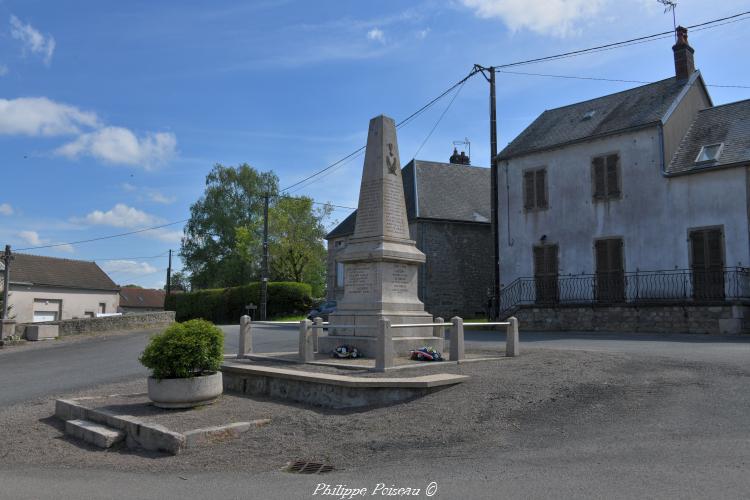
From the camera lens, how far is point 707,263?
1945 cm

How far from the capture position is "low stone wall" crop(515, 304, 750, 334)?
17.4 m

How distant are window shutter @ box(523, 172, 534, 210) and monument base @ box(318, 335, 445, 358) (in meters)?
14.1

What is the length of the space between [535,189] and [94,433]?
795 inches

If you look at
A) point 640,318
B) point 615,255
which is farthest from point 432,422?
point 615,255

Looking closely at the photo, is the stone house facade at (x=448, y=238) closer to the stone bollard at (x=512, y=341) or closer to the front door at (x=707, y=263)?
the front door at (x=707, y=263)

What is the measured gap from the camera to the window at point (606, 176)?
22.0 metres

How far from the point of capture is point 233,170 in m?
53.3

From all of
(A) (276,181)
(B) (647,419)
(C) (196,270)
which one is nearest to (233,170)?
(A) (276,181)

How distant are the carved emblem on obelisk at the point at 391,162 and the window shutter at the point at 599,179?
1264 cm

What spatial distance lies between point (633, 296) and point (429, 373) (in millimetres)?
14471

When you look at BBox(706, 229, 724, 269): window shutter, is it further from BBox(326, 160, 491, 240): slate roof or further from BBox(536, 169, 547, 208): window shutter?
BBox(326, 160, 491, 240): slate roof

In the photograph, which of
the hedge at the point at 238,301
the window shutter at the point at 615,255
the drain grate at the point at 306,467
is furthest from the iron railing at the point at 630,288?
the drain grate at the point at 306,467

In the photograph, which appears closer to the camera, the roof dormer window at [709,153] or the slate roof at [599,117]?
the roof dormer window at [709,153]

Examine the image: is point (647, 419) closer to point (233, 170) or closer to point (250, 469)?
point (250, 469)
